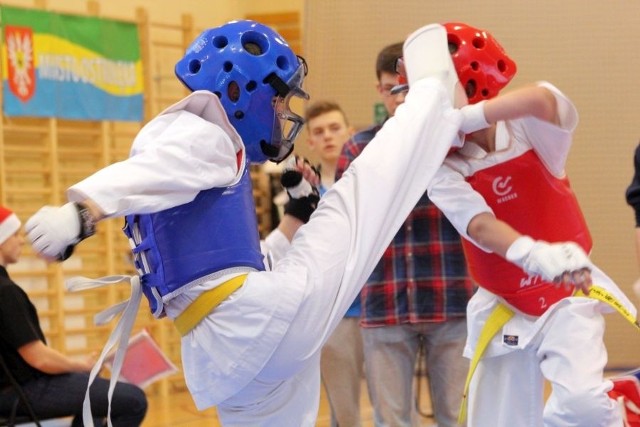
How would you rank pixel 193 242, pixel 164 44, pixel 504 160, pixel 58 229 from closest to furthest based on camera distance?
1. pixel 58 229
2. pixel 193 242
3. pixel 504 160
4. pixel 164 44

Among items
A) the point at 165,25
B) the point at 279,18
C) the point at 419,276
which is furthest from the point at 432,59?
the point at 279,18

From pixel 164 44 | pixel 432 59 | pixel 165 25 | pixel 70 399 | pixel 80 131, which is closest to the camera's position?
pixel 432 59

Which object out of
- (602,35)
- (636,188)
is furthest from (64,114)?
(636,188)

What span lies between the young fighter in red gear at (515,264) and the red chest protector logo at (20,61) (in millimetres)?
5350

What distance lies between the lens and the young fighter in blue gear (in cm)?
244

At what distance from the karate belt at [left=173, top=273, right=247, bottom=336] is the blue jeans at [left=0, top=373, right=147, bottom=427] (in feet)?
8.35

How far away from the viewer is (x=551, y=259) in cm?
272

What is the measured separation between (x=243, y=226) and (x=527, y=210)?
120cm

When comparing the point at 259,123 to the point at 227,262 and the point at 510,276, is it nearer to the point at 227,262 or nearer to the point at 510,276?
the point at 227,262

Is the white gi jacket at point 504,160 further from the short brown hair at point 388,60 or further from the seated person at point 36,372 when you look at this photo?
the seated person at point 36,372

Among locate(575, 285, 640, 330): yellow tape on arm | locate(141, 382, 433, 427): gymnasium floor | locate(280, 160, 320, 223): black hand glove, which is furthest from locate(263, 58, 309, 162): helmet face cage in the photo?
locate(141, 382, 433, 427): gymnasium floor

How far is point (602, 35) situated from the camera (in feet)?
25.4

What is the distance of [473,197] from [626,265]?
5170 mm

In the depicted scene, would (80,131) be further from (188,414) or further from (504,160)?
(504,160)
